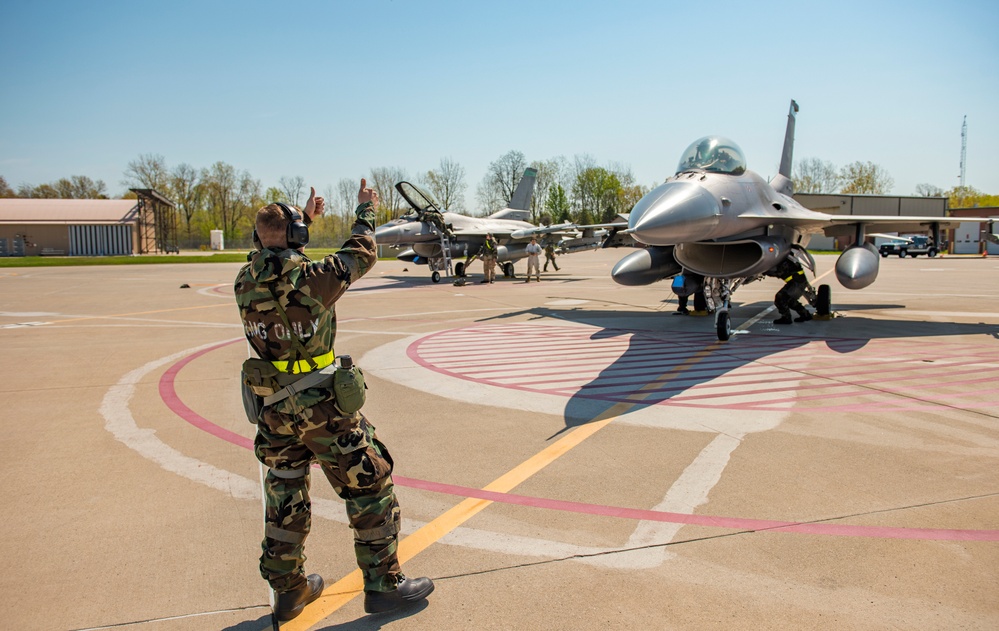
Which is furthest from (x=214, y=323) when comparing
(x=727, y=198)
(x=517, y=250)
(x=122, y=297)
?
(x=517, y=250)

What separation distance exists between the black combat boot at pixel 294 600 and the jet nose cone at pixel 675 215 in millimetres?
6378

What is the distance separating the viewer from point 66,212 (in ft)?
213

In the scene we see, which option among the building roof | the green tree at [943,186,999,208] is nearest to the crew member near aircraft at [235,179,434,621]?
the building roof

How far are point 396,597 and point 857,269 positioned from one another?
37.5 ft

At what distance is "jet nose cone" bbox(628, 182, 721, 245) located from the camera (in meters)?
8.56

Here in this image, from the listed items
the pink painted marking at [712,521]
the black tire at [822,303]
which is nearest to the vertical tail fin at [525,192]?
the black tire at [822,303]

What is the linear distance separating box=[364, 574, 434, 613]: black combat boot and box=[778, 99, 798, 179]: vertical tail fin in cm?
1531

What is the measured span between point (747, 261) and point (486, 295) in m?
9.79

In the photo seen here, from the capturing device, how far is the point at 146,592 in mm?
3225

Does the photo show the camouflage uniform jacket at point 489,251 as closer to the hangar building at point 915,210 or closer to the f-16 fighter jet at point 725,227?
the f-16 fighter jet at point 725,227

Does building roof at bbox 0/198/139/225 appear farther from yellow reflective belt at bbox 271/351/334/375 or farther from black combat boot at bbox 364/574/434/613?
black combat boot at bbox 364/574/434/613

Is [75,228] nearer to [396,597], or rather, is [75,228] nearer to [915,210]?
[396,597]

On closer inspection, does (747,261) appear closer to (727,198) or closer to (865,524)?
(727,198)

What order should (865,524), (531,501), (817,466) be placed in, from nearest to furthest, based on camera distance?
(865,524) → (531,501) → (817,466)
